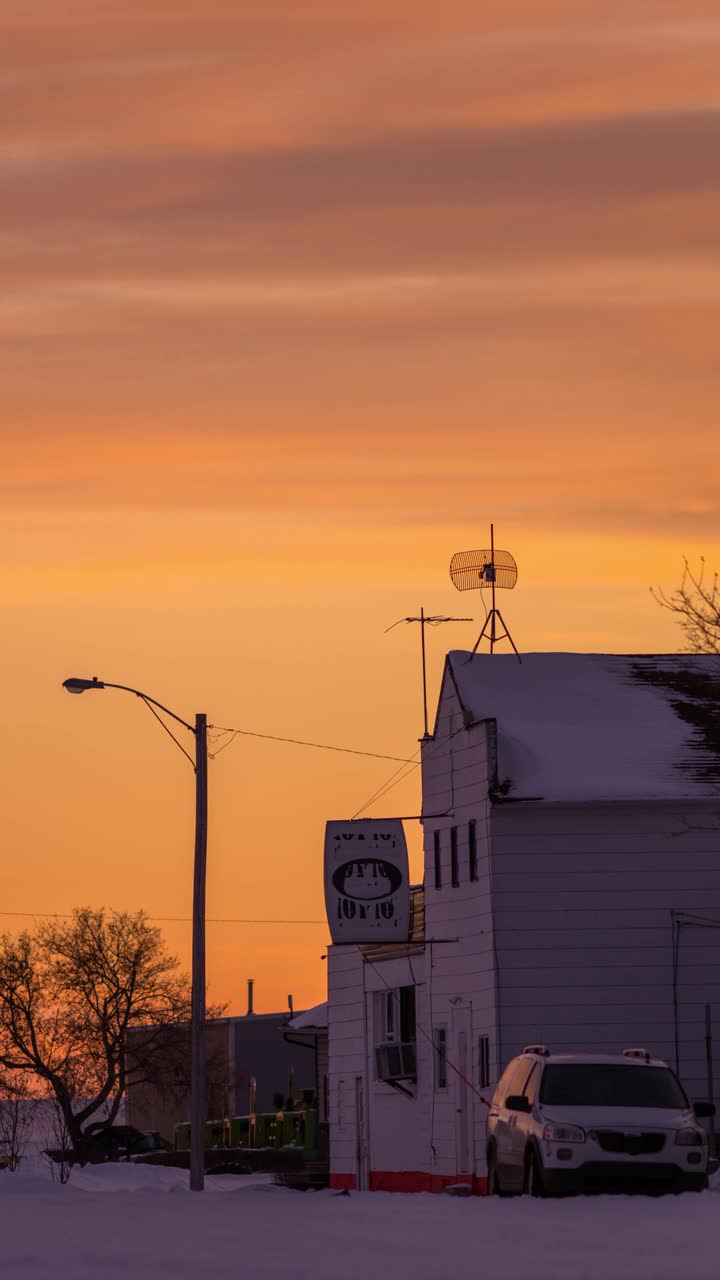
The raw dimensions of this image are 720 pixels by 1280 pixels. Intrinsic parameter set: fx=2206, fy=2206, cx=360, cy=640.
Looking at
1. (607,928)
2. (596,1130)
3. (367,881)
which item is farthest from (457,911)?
(596,1130)

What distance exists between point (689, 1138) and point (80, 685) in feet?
55.6

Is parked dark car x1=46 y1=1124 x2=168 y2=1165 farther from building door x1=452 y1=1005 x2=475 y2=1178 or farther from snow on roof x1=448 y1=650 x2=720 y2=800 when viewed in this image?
snow on roof x1=448 y1=650 x2=720 y2=800

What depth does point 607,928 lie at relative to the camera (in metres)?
45.0

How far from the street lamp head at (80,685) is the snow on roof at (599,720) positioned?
9.86 meters

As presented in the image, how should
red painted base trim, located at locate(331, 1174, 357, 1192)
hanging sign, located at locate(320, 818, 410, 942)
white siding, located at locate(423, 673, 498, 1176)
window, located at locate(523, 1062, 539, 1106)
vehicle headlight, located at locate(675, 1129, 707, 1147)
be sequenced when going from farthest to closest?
red painted base trim, located at locate(331, 1174, 357, 1192)
hanging sign, located at locate(320, 818, 410, 942)
white siding, located at locate(423, 673, 498, 1176)
window, located at locate(523, 1062, 539, 1106)
vehicle headlight, located at locate(675, 1129, 707, 1147)

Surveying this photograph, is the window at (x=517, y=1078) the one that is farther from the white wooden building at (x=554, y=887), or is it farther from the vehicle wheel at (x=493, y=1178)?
the white wooden building at (x=554, y=887)

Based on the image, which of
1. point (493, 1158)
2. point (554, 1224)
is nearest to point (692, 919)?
point (493, 1158)

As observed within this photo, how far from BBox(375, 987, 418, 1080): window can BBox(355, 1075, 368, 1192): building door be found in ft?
4.44

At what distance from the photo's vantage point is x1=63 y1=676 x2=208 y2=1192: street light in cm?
3844

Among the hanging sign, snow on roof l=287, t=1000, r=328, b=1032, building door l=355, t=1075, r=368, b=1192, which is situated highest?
the hanging sign

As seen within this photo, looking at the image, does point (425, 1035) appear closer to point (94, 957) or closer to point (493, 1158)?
point (493, 1158)

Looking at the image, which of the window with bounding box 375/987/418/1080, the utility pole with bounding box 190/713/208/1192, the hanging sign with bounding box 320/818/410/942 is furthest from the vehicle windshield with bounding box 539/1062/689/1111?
the window with bounding box 375/987/418/1080

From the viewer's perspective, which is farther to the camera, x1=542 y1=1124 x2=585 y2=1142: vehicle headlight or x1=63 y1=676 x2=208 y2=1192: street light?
x1=63 y1=676 x2=208 y2=1192: street light

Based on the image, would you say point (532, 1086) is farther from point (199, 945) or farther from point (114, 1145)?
point (114, 1145)
